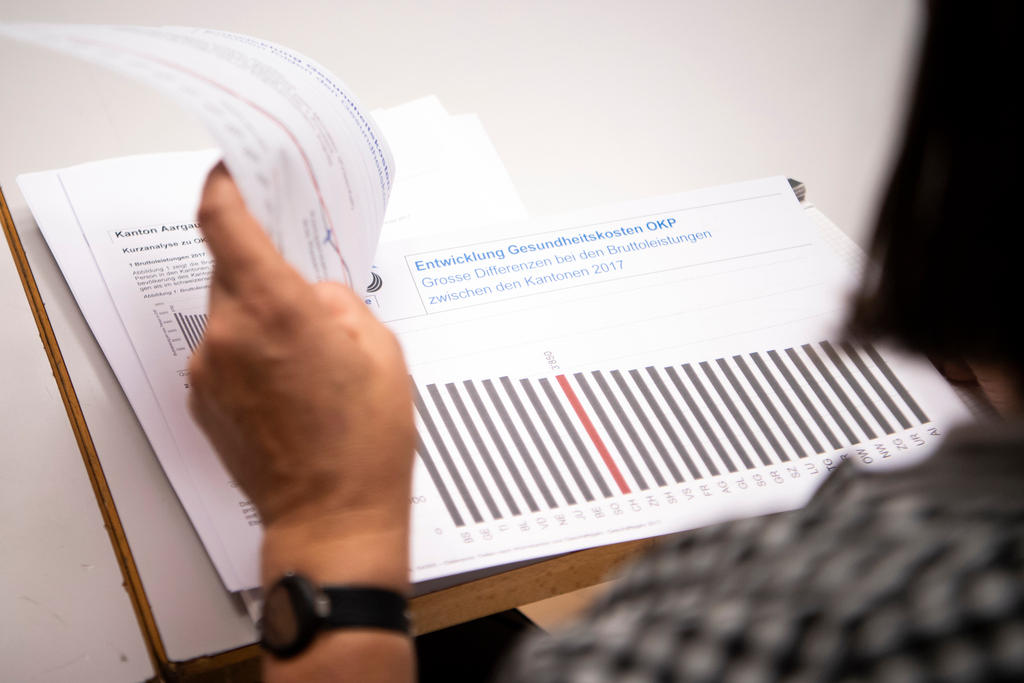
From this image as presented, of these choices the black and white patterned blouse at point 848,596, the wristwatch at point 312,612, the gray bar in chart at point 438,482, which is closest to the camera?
the black and white patterned blouse at point 848,596

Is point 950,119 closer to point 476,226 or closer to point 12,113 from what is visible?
point 476,226

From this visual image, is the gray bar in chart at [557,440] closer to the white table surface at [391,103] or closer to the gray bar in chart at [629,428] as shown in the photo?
the gray bar in chart at [629,428]

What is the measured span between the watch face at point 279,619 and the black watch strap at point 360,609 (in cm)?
1

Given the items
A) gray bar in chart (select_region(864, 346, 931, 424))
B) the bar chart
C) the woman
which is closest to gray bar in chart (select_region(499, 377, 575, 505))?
the bar chart

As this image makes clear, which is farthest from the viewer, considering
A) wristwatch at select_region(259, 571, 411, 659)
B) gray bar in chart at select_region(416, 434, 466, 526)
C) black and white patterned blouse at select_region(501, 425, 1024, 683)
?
gray bar in chart at select_region(416, 434, 466, 526)

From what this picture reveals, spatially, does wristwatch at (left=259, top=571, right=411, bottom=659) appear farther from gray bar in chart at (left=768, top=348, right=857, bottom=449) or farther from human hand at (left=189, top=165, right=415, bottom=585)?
gray bar in chart at (left=768, top=348, right=857, bottom=449)

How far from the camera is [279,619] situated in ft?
1.15

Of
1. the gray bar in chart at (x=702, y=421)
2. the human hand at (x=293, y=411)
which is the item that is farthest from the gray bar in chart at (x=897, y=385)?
the human hand at (x=293, y=411)

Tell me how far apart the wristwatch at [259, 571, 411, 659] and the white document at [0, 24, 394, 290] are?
154 millimetres

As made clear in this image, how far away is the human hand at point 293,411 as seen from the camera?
14.2 inches

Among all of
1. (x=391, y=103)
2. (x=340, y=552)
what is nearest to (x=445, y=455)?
(x=340, y=552)

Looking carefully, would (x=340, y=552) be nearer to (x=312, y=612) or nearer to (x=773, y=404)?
(x=312, y=612)

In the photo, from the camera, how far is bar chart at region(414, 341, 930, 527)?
1.51 ft

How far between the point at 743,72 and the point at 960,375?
1.23 feet
